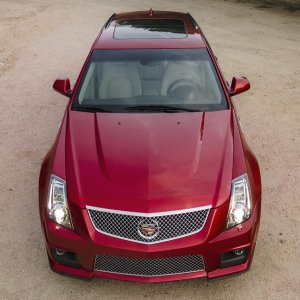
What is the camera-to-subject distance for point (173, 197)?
339 centimetres

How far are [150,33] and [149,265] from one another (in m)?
2.89

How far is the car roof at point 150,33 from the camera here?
195 inches

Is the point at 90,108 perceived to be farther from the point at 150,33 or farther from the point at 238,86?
the point at 238,86

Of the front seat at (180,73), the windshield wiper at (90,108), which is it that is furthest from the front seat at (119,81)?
the front seat at (180,73)

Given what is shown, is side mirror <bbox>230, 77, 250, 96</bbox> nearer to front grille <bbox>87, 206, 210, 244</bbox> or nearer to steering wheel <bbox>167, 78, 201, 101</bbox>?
steering wheel <bbox>167, 78, 201, 101</bbox>

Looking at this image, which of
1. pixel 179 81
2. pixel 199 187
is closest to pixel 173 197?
pixel 199 187

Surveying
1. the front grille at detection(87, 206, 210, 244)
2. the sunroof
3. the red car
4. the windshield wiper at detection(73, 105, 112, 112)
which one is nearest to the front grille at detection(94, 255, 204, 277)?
the red car

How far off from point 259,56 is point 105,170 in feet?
24.5

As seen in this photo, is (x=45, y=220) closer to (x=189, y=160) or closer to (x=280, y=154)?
(x=189, y=160)

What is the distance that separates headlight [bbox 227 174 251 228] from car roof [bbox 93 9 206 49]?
1963mm

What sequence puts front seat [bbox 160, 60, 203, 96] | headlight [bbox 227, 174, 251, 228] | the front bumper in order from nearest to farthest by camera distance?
the front bumper < headlight [bbox 227, 174, 251, 228] < front seat [bbox 160, 60, 203, 96]

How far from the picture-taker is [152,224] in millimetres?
3324

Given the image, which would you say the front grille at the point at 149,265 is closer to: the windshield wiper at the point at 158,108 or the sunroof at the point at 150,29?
the windshield wiper at the point at 158,108

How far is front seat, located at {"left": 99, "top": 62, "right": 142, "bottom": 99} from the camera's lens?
457 centimetres
